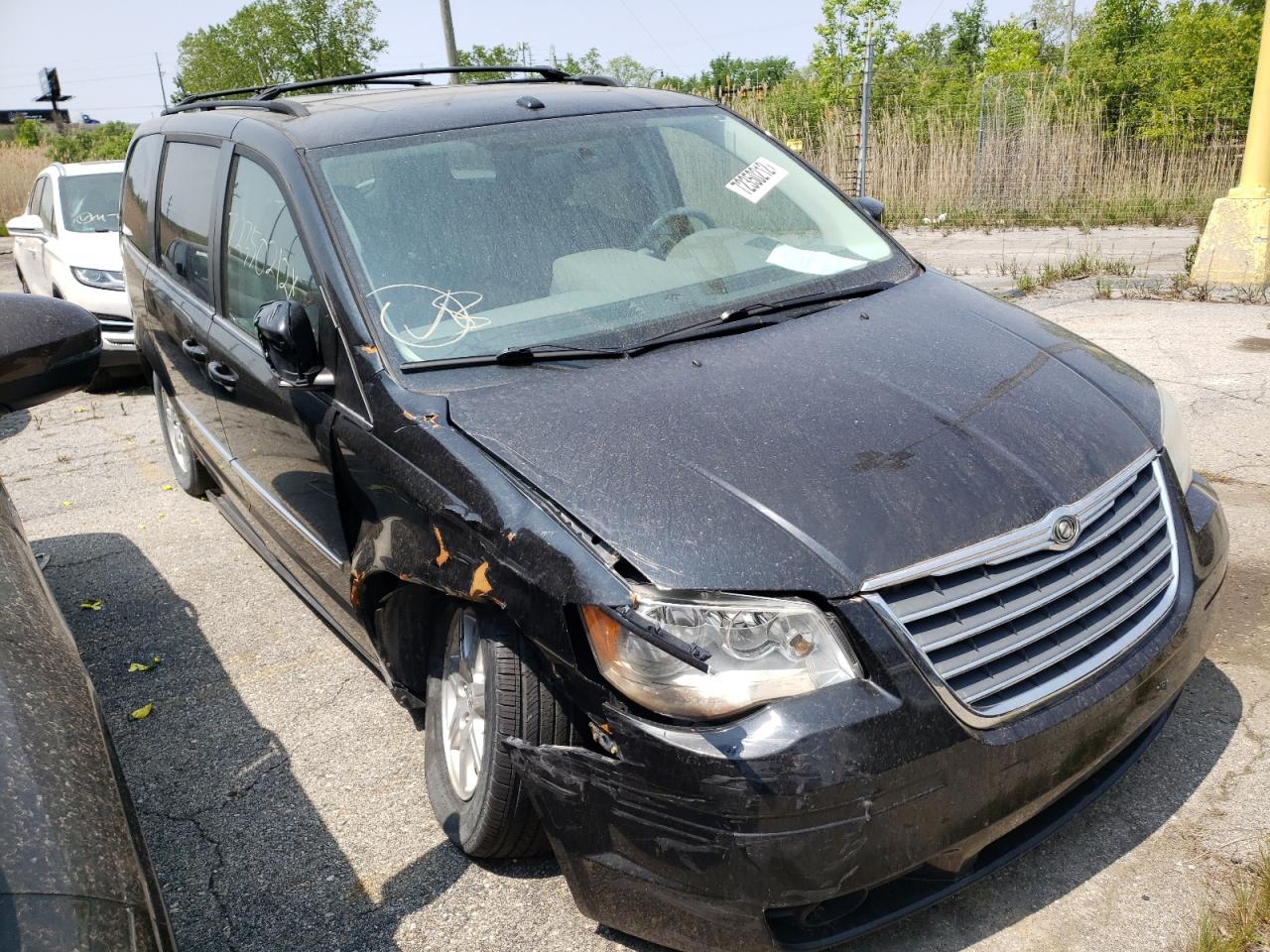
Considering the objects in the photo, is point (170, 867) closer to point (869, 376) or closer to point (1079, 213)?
point (869, 376)

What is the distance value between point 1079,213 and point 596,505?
16089 millimetres

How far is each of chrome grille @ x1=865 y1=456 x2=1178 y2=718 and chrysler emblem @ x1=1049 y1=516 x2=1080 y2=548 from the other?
0.05ft

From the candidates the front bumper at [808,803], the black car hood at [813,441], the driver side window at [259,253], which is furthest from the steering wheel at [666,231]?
the front bumper at [808,803]

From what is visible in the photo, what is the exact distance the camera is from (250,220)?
12.0ft

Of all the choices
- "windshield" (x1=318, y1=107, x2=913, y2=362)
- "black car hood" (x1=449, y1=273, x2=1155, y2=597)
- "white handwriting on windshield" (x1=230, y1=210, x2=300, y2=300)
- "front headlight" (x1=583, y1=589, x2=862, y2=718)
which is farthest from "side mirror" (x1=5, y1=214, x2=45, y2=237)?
"front headlight" (x1=583, y1=589, x2=862, y2=718)

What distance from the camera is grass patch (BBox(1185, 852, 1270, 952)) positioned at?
2.31 meters

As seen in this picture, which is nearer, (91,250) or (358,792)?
(358,792)

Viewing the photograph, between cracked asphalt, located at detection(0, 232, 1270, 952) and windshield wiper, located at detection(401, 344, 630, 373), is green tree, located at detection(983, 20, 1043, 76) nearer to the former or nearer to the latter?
cracked asphalt, located at detection(0, 232, 1270, 952)

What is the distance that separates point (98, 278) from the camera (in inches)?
353

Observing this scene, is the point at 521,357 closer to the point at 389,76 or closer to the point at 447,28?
the point at 389,76

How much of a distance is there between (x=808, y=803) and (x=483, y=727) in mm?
907

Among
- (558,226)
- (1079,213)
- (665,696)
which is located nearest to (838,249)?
(558,226)

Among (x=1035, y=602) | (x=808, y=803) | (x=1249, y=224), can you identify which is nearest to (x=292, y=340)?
(x=808, y=803)

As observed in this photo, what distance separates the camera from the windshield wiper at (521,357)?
290 centimetres
